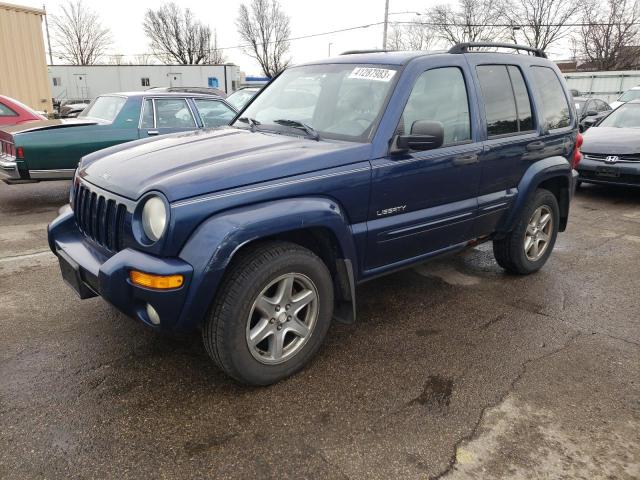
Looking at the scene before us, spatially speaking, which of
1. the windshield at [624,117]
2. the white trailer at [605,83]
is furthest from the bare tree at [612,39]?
the windshield at [624,117]

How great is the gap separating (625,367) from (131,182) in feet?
10.3

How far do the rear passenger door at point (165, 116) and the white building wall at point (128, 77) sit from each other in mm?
22554

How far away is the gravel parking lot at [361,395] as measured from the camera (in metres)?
2.29

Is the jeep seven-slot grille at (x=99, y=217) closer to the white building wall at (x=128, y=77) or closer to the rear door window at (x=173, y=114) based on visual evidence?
the rear door window at (x=173, y=114)

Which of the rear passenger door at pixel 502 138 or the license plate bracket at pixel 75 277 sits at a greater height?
the rear passenger door at pixel 502 138

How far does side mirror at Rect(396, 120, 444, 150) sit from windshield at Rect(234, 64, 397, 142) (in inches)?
9.4

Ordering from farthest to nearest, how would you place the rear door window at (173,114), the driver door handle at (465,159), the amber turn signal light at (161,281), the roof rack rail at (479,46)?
the rear door window at (173,114), the roof rack rail at (479,46), the driver door handle at (465,159), the amber turn signal light at (161,281)

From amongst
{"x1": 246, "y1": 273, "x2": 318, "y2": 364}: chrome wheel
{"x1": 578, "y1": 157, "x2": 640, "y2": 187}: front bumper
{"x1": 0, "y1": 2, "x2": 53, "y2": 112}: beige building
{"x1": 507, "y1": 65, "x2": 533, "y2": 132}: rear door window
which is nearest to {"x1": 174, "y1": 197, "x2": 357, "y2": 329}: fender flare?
{"x1": 246, "y1": 273, "x2": 318, "y2": 364}: chrome wheel

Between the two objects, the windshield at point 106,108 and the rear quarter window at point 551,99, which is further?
the windshield at point 106,108

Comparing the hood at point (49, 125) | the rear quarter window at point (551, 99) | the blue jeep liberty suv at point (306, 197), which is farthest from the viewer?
the hood at point (49, 125)

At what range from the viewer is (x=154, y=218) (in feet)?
8.20

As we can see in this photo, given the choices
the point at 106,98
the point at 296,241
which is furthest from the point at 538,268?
the point at 106,98

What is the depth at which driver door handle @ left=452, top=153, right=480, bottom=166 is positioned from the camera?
3510 millimetres

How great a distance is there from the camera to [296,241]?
9.71ft
